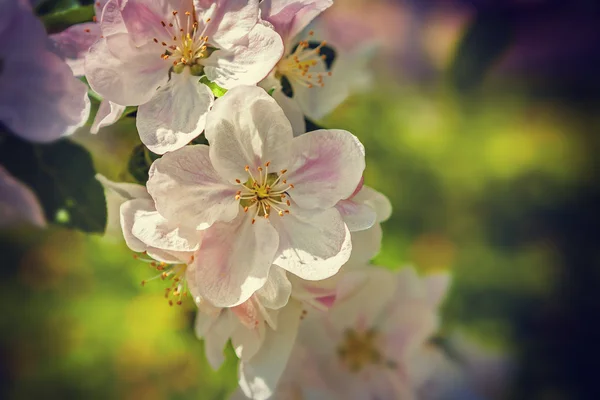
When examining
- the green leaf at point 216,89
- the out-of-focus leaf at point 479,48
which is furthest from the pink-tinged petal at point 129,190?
the out-of-focus leaf at point 479,48

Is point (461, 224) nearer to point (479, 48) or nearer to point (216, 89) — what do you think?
point (479, 48)

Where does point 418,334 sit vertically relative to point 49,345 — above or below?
above

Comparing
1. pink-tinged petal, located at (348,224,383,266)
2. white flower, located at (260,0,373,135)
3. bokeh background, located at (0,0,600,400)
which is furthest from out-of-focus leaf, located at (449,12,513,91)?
pink-tinged petal, located at (348,224,383,266)

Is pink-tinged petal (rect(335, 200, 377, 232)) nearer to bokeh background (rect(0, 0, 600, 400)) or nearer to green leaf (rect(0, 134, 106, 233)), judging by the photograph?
green leaf (rect(0, 134, 106, 233))

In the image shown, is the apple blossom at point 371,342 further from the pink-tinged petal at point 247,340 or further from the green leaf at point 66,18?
the green leaf at point 66,18

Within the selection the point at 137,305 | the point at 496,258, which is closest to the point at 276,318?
the point at 137,305

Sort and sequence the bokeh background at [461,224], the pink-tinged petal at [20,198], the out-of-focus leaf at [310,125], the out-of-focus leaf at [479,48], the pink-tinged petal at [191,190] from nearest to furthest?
the pink-tinged petal at [191,190], the out-of-focus leaf at [310,125], the pink-tinged petal at [20,198], the bokeh background at [461,224], the out-of-focus leaf at [479,48]

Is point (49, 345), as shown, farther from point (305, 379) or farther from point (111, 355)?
point (305, 379)
